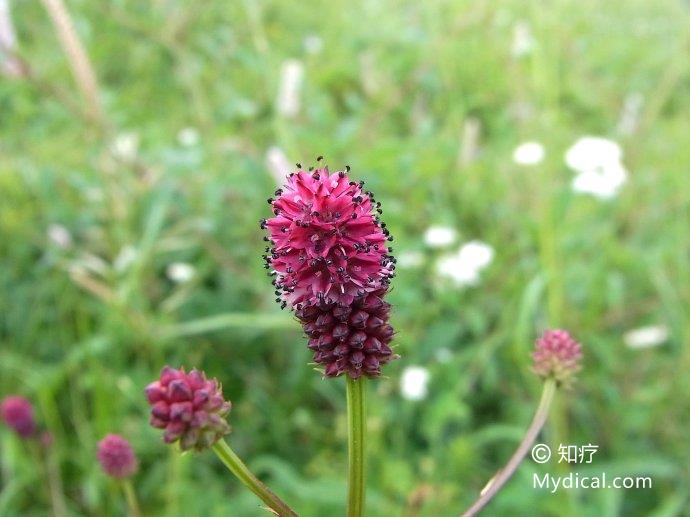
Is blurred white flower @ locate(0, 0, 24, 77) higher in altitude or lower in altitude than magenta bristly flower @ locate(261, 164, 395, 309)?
higher

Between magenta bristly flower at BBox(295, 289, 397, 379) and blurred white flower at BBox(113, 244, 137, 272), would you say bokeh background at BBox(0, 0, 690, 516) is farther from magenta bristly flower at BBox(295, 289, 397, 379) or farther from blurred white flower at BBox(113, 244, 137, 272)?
magenta bristly flower at BBox(295, 289, 397, 379)

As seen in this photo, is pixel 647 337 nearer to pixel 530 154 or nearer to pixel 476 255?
pixel 476 255

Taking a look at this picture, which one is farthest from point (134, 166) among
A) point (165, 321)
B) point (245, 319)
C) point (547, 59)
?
point (547, 59)

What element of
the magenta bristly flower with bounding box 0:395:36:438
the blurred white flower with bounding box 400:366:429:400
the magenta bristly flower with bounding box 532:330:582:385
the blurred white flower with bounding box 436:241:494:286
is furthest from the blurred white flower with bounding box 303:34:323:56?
the magenta bristly flower with bounding box 532:330:582:385

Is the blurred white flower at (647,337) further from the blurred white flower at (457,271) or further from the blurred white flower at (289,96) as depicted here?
the blurred white flower at (289,96)

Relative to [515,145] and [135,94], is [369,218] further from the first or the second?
[135,94]

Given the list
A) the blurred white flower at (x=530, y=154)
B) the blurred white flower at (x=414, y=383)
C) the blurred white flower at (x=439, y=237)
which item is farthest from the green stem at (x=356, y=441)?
the blurred white flower at (x=530, y=154)

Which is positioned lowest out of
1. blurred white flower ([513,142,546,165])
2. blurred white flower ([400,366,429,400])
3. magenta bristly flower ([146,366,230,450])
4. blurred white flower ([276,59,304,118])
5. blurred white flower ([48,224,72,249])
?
magenta bristly flower ([146,366,230,450])
